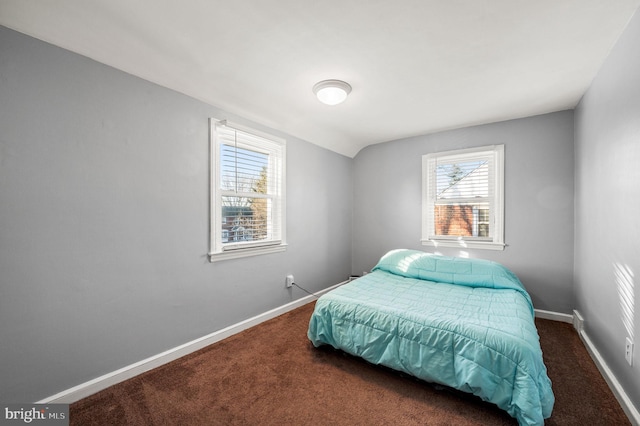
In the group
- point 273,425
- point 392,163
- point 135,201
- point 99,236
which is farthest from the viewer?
point 392,163

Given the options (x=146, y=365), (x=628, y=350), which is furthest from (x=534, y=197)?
(x=146, y=365)

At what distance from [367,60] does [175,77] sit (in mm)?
1517

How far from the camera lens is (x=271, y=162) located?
313 centimetres

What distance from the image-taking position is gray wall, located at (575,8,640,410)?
156cm

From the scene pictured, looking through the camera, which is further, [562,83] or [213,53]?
[562,83]

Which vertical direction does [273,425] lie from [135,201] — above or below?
below

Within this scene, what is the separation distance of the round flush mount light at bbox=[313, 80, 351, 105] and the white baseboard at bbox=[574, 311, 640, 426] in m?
2.85

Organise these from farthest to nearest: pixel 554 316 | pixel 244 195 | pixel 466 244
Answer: pixel 466 244 → pixel 554 316 → pixel 244 195

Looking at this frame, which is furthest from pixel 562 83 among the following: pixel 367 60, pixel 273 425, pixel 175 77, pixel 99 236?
pixel 99 236

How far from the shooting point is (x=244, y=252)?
2.77 meters

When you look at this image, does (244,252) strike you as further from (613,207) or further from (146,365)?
(613,207)

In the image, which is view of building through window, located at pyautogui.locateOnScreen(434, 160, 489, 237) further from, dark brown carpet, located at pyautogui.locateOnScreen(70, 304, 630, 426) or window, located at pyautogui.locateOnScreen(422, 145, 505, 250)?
dark brown carpet, located at pyautogui.locateOnScreen(70, 304, 630, 426)

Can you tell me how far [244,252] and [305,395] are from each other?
1.44m

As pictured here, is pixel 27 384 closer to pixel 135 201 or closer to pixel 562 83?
pixel 135 201
